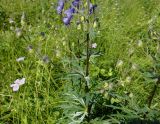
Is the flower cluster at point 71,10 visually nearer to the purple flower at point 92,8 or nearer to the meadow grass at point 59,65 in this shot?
the purple flower at point 92,8

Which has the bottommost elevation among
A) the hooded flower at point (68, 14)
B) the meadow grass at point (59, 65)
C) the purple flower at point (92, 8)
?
the meadow grass at point (59, 65)

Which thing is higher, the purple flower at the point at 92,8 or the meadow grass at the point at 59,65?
the purple flower at the point at 92,8

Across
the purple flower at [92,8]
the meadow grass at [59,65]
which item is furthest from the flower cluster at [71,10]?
the meadow grass at [59,65]

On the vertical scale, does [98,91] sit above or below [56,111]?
above

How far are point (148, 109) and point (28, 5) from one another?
332cm

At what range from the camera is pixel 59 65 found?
3.13m

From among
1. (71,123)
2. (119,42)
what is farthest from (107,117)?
(119,42)

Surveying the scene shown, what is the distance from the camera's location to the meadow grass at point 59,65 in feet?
7.79

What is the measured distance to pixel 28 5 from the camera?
512cm

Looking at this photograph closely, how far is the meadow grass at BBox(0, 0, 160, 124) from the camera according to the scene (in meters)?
2.37

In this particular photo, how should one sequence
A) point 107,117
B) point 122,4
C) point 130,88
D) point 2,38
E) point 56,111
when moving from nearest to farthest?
point 107,117 → point 56,111 → point 130,88 → point 2,38 → point 122,4

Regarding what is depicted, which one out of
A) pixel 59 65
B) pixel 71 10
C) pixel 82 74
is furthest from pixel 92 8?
pixel 59 65

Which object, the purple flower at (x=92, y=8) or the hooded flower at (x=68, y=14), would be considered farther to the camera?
the hooded flower at (x=68, y=14)

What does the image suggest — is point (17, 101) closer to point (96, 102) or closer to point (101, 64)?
point (96, 102)
